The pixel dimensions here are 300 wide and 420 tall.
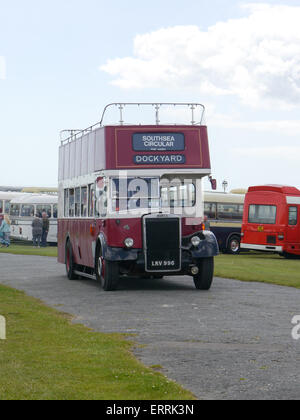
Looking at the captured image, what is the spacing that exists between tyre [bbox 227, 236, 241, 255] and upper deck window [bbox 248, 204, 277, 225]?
3.42 metres

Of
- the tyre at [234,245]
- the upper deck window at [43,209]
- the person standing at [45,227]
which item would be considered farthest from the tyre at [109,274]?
the upper deck window at [43,209]

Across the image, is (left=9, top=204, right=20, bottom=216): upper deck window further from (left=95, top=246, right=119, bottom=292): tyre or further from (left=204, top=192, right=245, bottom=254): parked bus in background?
(left=95, top=246, right=119, bottom=292): tyre

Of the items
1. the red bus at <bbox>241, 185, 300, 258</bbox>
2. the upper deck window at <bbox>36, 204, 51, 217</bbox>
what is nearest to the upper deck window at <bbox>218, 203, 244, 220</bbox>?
the red bus at <bbox>241, 185, 300, 258</bbox>

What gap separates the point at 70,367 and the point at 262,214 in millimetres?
31008

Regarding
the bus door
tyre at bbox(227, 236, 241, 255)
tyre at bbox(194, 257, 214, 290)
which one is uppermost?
the bus door

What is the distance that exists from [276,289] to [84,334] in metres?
8.42

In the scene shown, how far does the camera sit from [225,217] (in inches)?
1734

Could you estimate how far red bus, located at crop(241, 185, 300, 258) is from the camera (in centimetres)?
3856

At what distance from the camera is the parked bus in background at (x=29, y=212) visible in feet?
172

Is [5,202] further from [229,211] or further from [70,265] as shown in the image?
[70,265]

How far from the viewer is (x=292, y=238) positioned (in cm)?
3866

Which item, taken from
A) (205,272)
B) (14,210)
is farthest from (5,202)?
(205,272)

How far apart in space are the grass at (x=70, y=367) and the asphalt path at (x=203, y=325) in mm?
301

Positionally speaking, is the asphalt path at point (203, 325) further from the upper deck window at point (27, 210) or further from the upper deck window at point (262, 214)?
the upper deck window at point (27, 210)
